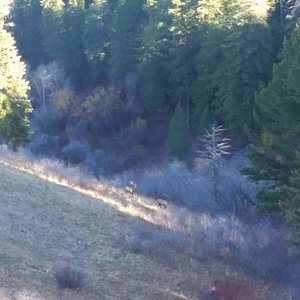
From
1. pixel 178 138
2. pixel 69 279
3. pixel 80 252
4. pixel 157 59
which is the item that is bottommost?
pixel 178 138

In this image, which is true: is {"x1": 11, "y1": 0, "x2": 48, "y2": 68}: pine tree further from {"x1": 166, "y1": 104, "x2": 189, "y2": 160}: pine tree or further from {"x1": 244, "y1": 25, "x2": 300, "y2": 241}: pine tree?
{"x1": 244, "y1": 25, "x2": 300, "y2": 241}: pine tree

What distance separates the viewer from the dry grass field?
13.9 metres

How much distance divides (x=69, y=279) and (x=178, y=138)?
2942 centimetres

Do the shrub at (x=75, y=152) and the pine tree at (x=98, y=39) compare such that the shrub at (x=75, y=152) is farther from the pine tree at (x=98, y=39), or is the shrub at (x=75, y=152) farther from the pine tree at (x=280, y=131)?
the pine tree at (x=280, y=131)

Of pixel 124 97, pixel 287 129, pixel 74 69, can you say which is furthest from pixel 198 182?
pixel 74 69

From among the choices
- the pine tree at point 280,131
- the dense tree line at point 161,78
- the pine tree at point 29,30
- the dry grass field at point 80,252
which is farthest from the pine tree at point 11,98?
the pine tree at point 29,30

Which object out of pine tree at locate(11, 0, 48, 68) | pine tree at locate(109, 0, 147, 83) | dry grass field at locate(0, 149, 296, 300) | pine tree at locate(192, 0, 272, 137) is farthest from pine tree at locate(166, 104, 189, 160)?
pine tree at locate(11, 0, 48, 68)

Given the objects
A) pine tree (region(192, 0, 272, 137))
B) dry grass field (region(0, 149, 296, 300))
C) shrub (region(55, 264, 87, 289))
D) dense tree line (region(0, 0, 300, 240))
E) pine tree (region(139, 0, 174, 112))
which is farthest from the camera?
pine tree (region(139, 0, 174, 112))

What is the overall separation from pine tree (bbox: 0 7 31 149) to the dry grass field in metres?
A: 9.48

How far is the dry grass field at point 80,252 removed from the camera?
549 inches

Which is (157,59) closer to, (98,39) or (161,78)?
(161,78)

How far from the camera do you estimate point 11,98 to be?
33.0 meters

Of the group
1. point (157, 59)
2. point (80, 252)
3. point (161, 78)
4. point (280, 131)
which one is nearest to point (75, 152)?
point (161, 78)

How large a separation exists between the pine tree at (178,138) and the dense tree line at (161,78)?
6cm
